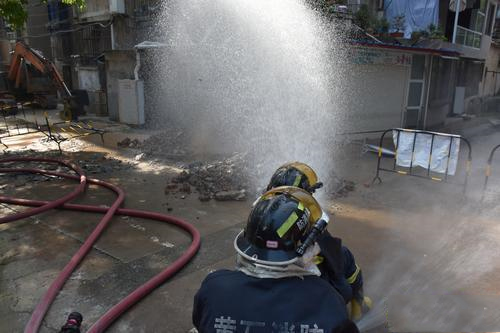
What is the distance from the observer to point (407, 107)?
592 inches

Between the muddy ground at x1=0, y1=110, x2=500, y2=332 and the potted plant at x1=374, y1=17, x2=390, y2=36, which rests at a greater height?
the potted plant at x1=374, y1=17, x2=390, y2=36

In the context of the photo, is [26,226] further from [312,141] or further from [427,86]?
[427,86]

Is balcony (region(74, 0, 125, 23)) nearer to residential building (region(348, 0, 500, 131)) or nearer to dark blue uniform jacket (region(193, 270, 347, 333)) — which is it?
residential building (region(348, 0, 500, 131))

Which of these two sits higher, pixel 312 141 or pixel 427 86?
pixel 427 86

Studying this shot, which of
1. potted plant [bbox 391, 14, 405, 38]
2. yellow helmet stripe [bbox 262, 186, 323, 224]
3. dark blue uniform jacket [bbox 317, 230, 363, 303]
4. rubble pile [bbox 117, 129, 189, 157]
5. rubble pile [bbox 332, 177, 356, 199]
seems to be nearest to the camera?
yellow helmet stripe [bbox 262, 186, 323, 224]

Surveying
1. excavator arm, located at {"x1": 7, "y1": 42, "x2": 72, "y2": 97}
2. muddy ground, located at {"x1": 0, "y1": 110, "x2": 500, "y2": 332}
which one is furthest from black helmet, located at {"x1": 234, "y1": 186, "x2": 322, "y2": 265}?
excavator arm, located at {"x1": 7, "y1": 42, "x2": 72, "y2": 97}

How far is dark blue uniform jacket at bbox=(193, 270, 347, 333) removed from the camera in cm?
160

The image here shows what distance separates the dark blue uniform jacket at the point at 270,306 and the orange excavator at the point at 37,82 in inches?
610

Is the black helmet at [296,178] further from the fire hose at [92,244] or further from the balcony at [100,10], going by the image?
the balcony at [100,10]

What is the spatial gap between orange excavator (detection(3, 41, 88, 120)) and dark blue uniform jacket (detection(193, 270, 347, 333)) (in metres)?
15.5

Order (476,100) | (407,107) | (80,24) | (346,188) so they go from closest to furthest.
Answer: (346,188) < (407,107) < (80,24) < (476,100)

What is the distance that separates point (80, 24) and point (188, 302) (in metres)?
19.7

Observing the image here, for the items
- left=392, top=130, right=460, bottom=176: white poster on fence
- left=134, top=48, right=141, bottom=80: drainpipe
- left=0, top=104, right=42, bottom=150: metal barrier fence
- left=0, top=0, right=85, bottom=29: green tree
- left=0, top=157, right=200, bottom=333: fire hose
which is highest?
left=0, top=0, right=85, bottom=29: green tree

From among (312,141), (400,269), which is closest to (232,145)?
(312,141)
